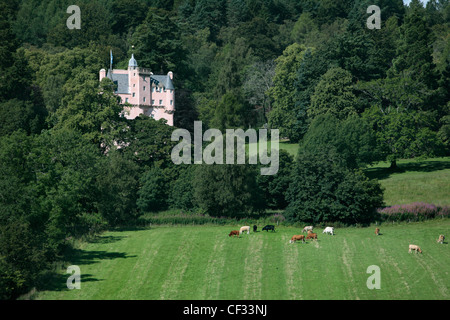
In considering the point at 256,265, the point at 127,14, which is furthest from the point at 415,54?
the point at 127,14

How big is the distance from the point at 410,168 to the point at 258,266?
41529 millimetres

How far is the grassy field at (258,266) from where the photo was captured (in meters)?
55.3

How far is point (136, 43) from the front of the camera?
123 m

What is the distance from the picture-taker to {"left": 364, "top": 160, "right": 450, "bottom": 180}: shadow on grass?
95812 mm

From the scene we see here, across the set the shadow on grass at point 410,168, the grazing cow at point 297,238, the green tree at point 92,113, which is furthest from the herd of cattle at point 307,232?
the green tree at point 92,113

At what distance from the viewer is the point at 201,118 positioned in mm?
116125

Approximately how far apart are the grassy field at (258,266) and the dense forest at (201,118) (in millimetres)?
4171

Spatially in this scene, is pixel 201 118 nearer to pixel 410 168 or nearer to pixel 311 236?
pixel 410 168

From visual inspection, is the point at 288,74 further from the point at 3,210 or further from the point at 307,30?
the point at 3,210

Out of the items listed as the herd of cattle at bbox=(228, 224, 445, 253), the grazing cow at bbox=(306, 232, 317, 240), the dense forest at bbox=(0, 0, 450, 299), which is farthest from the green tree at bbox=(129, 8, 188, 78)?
the grazing cow at bbox=(306, 232, 317, 240)

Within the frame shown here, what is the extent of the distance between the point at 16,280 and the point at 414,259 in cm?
2793

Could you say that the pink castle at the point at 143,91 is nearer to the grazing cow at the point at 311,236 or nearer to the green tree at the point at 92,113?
the green tree at the point at 92,113

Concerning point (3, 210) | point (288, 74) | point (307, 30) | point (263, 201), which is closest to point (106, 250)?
point (3, 210)

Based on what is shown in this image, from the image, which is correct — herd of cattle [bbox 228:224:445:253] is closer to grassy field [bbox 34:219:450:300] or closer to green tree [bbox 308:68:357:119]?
grassy field [bbox 34:219:450:300]
